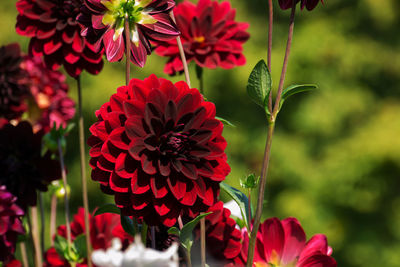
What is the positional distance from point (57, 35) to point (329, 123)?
1341 millimetres

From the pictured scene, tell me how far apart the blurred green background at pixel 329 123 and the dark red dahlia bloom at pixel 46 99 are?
1036mm

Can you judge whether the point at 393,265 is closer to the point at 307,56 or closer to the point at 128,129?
the point at 307,56

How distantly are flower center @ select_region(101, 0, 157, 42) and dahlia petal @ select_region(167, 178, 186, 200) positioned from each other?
103 mm

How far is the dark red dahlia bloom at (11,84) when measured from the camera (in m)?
0.57

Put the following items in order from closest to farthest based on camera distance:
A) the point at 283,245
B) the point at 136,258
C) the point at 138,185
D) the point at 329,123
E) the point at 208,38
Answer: the point at 136,258 < the point at 138,185 < the point at 283,245 < the point at 208,38 < the point at 329,123

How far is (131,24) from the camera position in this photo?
36 cm

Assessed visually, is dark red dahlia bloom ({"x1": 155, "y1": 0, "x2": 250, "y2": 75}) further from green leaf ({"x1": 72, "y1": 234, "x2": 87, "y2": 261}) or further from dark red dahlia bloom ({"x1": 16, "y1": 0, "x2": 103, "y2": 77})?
green leaf ({"x1": 72, "y1": 234, "x2": 87, "y2": 261})

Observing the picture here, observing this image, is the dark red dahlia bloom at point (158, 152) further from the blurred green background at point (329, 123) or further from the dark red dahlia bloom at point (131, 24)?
the blurred green background at point (329, 123)

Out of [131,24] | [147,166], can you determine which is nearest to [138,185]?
[147,166]

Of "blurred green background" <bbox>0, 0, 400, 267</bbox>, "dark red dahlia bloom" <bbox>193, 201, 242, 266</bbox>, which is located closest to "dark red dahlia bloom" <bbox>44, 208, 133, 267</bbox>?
"dark red dahlia bloom" <bbox>193, 201, 242, 266</bbox>

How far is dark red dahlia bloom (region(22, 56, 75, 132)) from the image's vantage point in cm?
67

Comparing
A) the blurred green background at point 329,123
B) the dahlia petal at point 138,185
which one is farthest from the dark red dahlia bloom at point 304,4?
the blurred green background at point 329,123

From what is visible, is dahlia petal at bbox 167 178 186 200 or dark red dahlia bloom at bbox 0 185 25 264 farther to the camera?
dark red dahlia bloom at bbox 0 185 25 264

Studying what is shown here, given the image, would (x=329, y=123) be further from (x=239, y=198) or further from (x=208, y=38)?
(x=239, y=198)
